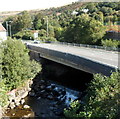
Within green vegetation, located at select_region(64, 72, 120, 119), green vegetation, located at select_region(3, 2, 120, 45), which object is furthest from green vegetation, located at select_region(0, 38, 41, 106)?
green vegetation, located at select_region(64, 72, 120, 119)

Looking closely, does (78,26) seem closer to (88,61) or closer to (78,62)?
(78,62)

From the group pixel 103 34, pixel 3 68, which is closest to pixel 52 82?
pixel 3 68

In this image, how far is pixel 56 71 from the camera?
28438mm

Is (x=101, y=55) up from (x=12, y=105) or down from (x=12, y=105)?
up

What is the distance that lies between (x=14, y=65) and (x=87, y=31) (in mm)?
17715

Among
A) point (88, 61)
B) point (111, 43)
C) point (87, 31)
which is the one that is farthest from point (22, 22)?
point (88, 61)

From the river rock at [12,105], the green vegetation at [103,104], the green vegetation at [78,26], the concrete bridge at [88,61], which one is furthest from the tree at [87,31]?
the green vegetation at [103,104]

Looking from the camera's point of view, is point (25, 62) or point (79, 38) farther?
point (79, 38)

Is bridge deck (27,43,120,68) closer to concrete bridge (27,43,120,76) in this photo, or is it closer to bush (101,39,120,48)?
concrete bridge (27,43,120,76)

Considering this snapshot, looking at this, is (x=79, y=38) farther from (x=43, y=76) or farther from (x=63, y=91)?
(x=63, y=91)

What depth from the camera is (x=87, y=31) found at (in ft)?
107

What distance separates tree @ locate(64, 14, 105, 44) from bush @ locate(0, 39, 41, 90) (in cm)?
1543

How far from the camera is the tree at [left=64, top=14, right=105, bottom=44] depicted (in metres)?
31.6

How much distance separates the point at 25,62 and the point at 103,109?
1212 centimetres
